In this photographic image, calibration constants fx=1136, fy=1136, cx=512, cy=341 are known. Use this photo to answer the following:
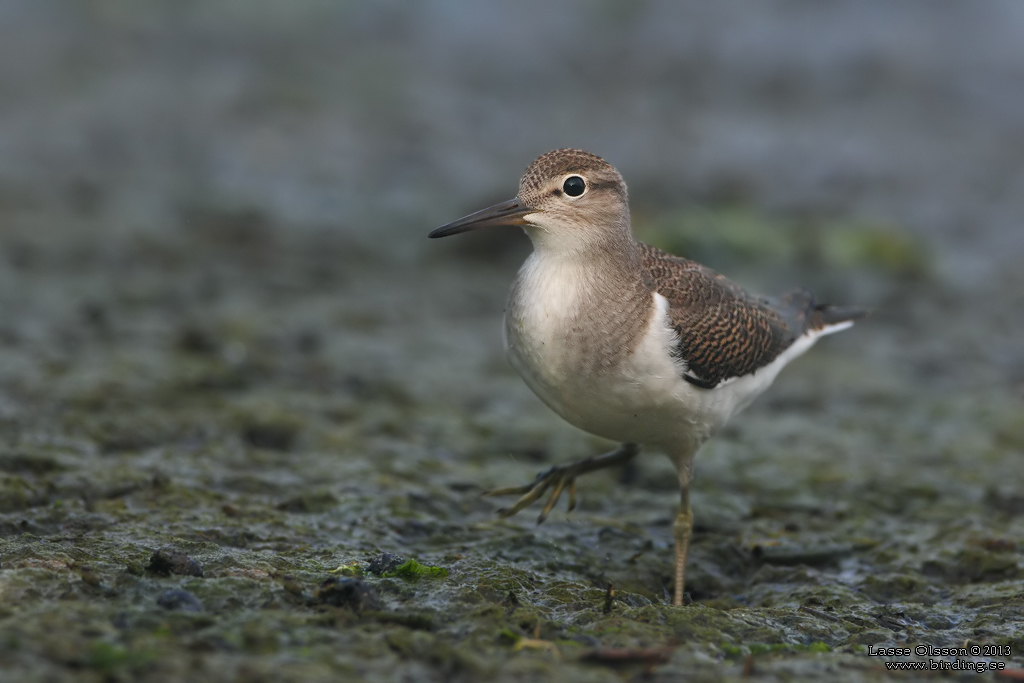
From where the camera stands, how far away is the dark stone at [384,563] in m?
5.25

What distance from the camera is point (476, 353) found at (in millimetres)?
9492

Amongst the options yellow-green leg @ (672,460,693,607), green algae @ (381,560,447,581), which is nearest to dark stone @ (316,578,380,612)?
green algae @ (381,560,447,581)

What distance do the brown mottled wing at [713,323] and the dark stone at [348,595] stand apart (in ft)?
7.00

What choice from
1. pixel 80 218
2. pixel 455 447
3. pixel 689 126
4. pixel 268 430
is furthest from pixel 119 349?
pixel 689 126

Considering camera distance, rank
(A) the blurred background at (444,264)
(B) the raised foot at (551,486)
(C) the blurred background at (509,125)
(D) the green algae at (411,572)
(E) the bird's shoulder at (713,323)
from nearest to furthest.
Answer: (D) the green algae at (411,572) → (E) the bird's shoulder at (713,323) → (A) the blurred background at (444,264) → (B) the raised foot at (551,486) → (C) the blurred background at (509,125)

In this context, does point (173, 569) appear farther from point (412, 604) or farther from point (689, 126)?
point (689, 126)

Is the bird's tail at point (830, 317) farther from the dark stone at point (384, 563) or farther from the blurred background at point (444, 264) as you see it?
the dark stone at point (384, 563)

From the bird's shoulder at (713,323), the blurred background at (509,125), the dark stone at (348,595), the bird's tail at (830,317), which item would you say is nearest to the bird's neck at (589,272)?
the bird's shoulder at (713,323)

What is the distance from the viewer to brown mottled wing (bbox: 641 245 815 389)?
6055mm

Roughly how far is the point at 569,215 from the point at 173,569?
2.68 meters

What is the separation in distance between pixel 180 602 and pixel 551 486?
279cm

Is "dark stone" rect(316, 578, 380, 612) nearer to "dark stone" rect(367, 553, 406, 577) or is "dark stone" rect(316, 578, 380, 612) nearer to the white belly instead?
"dark stone" rect(367, 553, 406, 577)

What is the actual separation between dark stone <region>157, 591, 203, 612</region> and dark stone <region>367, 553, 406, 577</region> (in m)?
0.95

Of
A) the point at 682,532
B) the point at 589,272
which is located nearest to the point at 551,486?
the point at 682,532
